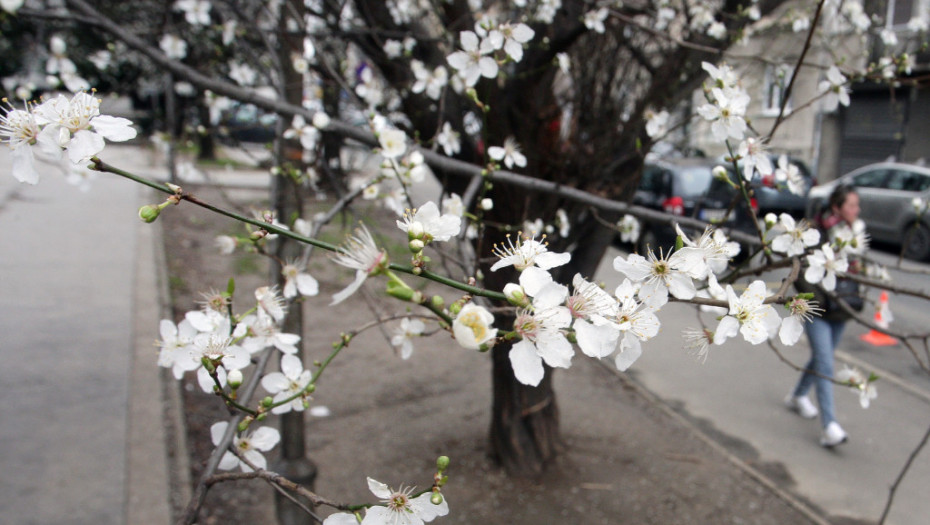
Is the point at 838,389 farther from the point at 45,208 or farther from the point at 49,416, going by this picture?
the point at 45,208

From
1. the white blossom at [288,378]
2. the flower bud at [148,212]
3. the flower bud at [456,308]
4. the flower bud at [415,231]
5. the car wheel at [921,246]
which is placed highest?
the flower bud at [415,231]

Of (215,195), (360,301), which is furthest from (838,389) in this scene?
(215,195)

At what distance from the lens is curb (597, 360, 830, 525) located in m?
3.63

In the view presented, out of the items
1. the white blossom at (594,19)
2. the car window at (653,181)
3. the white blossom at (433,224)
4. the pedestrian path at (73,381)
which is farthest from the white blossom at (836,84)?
the car window at (653,181)

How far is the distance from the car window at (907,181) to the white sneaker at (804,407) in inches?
271

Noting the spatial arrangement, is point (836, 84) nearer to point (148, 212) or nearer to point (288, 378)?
point (288, 378)

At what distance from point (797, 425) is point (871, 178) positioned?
807cm

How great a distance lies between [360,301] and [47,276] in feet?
10.5

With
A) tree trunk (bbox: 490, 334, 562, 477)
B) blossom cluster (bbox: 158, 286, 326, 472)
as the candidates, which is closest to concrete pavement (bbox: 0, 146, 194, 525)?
blossom cluster (bbox: 158, 286, 326, 472)

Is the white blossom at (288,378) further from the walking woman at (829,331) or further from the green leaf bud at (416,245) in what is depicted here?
the walking woman at (829,331)

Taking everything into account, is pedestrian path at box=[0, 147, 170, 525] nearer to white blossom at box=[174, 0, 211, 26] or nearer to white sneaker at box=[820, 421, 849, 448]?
white blossom at box=[174, 0, 211, 26]

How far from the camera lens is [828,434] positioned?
4.32 meters

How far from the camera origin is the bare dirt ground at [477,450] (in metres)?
3.58

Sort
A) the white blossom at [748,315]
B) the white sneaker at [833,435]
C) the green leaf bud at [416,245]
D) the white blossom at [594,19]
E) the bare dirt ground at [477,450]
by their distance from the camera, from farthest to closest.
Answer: the white sneaker at [833,435] < the bare dirt ground at [477,450] < the white blossom at [594,19] < the white blossom at [748,315] < the green leaf bud at [416,245]
